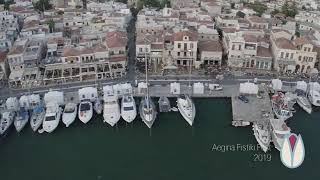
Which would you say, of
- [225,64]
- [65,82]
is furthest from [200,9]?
[65,82]

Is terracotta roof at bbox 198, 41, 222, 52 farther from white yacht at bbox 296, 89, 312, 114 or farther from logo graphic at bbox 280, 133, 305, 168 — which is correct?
logo graphic at bbox 280, 133, 305, 168

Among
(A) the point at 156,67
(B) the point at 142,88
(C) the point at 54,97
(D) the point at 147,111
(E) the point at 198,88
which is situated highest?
(A) the point at 156,67

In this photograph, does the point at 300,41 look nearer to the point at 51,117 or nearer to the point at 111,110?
the point at 111,110

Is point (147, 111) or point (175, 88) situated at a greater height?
point (175, 88)

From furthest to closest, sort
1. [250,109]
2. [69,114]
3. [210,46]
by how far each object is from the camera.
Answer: [210,46]
[250,109]
[69,114]

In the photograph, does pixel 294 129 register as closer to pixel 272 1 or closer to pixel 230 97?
pixel 230 97

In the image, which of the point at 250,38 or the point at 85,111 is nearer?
the point at 85,111

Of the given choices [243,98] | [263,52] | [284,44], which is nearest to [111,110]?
[243,98]
